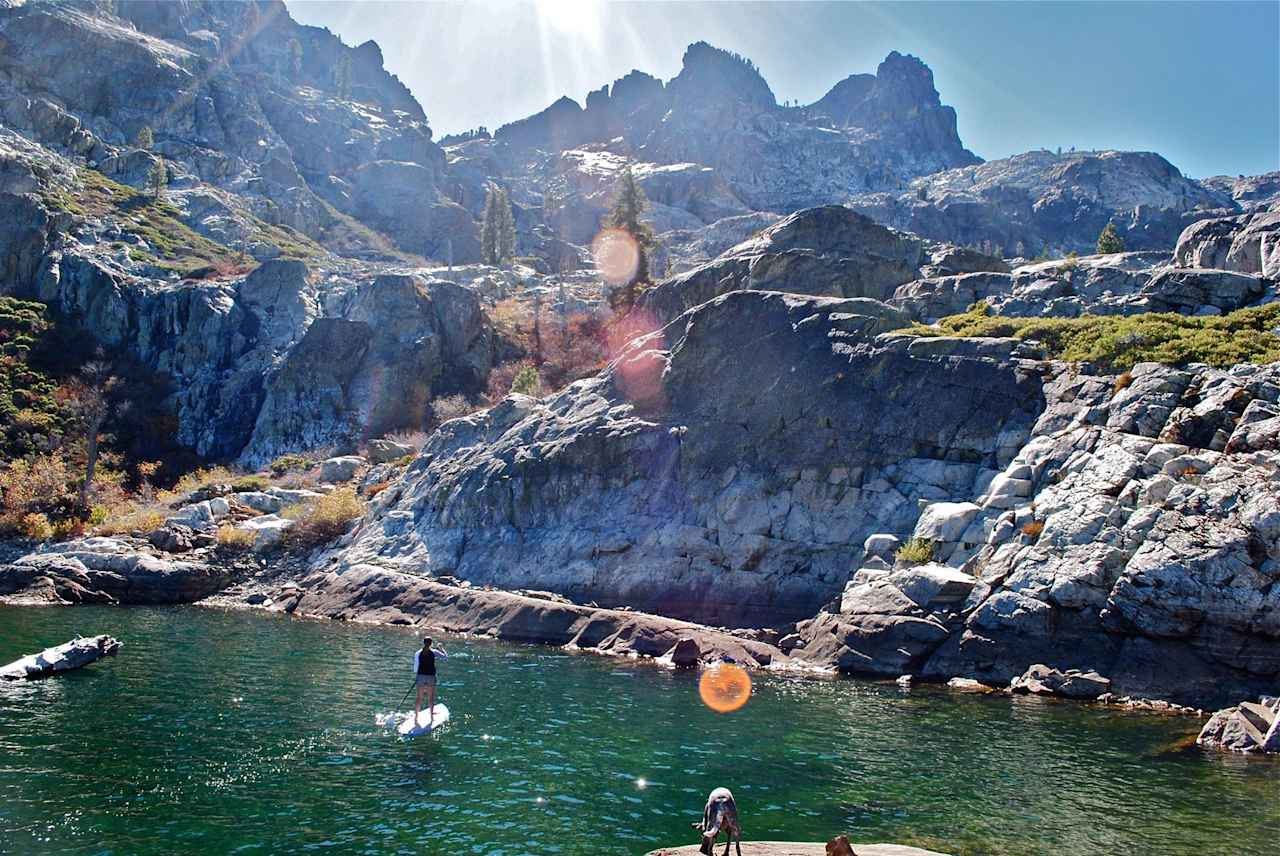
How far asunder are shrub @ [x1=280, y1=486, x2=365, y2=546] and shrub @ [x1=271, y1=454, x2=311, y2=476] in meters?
19.3

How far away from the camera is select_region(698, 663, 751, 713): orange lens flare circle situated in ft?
102

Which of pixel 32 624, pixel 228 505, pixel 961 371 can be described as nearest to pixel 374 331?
pixel 228 505

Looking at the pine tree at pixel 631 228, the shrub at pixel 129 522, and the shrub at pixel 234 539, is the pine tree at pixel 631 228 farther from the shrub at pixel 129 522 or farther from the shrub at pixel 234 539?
the shrub at pixel 129 522

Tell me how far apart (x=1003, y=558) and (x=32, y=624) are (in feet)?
167

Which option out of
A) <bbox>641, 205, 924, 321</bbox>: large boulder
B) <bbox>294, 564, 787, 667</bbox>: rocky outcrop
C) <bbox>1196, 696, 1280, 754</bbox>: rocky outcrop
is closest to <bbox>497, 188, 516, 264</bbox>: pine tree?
<bbox>641, 205, 924, 321</bbox>: large boulder

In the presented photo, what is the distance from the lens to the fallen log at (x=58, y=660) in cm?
3045

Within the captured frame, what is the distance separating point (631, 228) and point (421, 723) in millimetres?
96504

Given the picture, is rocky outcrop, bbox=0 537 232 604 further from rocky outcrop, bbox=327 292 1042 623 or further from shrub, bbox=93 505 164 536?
rocky outcrop, bbox=327 292 1042 623

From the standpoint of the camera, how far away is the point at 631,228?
11456cm

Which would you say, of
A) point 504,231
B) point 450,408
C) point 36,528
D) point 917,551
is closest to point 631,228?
point 450,408

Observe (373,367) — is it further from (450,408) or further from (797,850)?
(797,850)

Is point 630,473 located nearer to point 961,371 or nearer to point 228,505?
point 961,371

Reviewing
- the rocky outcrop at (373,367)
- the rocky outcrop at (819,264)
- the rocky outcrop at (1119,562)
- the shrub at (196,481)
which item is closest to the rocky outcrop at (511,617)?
the rocky outcrop at (1119,562)

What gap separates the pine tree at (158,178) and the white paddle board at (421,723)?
163 meters
